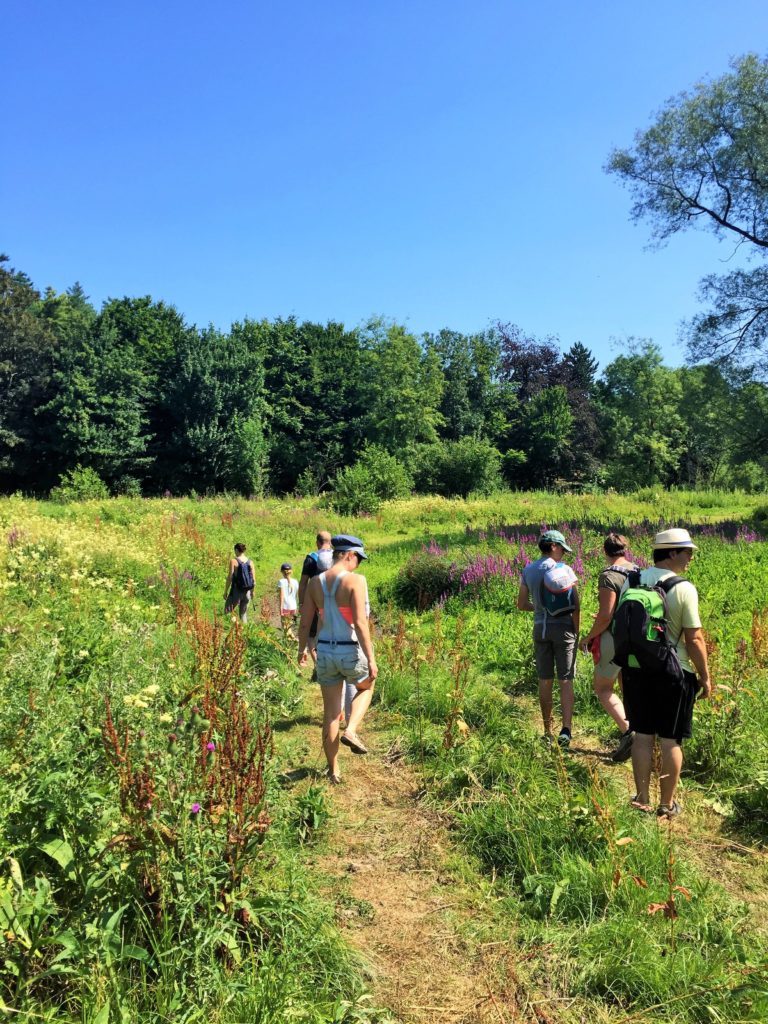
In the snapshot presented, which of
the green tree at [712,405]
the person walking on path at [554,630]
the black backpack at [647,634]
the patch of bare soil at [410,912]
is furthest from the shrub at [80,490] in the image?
the black backpack at [647,634]

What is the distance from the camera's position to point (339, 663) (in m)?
4.76

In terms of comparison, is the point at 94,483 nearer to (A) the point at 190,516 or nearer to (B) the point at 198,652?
(A) the point at 190,516

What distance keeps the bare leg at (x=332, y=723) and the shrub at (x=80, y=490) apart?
85.6ft

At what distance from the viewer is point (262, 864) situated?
3111 millimetres

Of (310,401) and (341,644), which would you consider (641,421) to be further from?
(341,644)

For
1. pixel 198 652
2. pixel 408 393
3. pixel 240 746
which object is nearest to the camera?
pixel 240 746

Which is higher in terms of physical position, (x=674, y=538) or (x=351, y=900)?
(x=674, y=538)

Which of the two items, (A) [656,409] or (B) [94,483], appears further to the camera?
(A) [656,409]

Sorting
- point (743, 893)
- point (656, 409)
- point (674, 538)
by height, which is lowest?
point (743, 893)

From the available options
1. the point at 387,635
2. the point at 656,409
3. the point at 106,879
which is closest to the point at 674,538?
the point at 106,879

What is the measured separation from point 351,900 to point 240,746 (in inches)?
46.7

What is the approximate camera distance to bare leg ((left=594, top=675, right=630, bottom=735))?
5145 mm

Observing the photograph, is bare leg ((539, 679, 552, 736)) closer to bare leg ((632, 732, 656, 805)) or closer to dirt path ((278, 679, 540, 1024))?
bare leg ((632, 732, 656, 805))

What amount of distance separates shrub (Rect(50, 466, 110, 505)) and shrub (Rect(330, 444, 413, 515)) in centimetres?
1147
